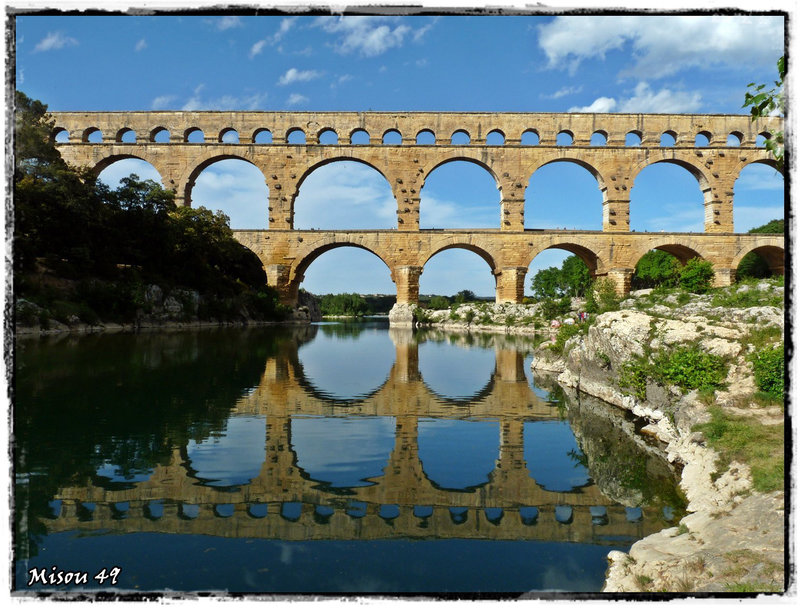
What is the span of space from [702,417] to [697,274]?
25.2 metres

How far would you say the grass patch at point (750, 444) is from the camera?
3807mm

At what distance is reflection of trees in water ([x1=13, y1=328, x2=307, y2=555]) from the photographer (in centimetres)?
453

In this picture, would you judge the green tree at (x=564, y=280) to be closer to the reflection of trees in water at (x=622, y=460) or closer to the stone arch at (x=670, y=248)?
the stone arch at (x=670, y=248)

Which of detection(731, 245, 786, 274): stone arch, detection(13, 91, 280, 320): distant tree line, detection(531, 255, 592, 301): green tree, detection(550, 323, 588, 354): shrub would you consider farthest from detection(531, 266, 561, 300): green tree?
detection(550, 323, 588, 354): shrub

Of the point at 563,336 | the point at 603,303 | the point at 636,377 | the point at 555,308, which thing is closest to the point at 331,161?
the point at 555,308

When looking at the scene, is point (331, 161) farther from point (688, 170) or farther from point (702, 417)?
point (702, 417)

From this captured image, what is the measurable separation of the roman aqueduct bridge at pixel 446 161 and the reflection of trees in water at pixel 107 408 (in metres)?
17.9

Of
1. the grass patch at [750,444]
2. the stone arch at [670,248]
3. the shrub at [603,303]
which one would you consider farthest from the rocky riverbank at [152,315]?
the stone arch at [670,248]

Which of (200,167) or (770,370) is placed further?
(200,167)

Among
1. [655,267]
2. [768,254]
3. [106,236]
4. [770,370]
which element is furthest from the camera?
[655,267]

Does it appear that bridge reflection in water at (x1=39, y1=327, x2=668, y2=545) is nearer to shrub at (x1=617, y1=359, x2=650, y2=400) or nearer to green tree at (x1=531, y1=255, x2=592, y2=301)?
shrub at (x1=617, y1=359, x2=650, y2=400)

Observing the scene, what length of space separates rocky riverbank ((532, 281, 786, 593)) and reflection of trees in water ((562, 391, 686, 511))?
16cm

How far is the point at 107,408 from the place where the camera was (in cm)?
688

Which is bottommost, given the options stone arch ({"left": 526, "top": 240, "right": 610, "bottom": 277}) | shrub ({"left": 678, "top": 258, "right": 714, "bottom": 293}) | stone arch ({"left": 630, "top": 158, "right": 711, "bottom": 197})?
shrub ({"left": 678, "top": 258, "right": 714, "bottom": 293})
